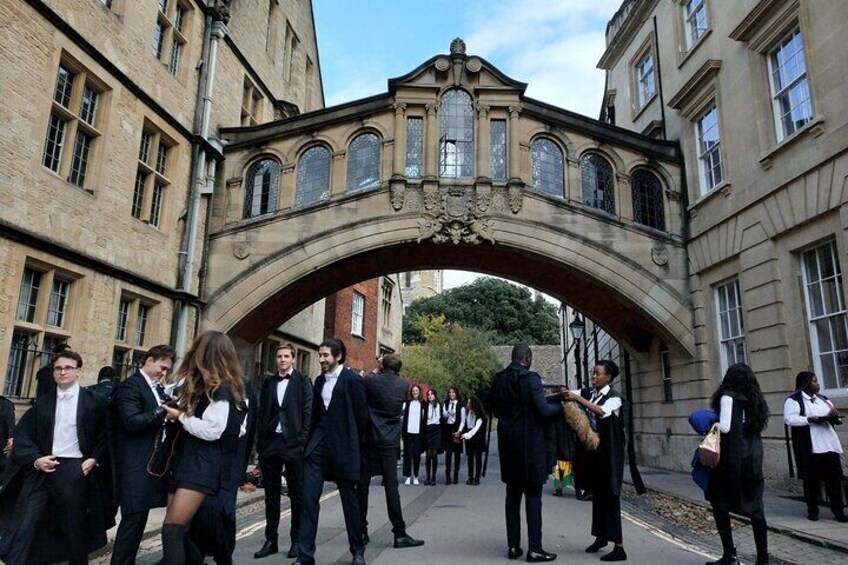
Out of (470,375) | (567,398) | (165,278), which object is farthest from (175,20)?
(470,375)

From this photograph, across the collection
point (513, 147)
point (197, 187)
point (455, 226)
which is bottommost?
point (455, 226)

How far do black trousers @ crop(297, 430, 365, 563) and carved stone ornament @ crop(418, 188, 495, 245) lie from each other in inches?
376

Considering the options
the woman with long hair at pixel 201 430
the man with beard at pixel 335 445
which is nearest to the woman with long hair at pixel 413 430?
the man with beard at pixel 335 445

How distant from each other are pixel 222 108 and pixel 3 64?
6996mm

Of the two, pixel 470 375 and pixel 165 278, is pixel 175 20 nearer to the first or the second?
pixel 165 278

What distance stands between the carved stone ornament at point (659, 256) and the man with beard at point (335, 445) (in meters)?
10.8

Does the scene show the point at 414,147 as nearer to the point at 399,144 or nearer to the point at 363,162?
the point at 399,144

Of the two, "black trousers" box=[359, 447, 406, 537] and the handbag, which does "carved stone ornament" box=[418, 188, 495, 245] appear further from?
the handbag

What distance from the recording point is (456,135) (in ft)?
50.9

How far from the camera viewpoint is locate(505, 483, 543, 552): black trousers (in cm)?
545

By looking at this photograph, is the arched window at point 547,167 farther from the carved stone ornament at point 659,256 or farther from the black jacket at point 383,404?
the black jacket at point 383,404

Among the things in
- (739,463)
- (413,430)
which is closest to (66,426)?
(739,463)

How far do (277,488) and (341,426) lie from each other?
1.24 metres

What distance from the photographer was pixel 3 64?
8555mm
